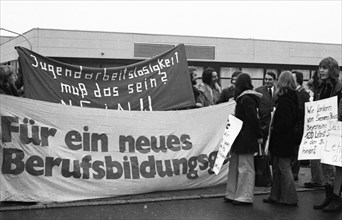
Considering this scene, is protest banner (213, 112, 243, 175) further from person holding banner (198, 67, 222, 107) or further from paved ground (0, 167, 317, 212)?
person holding banner (198, 67, 222, 107)

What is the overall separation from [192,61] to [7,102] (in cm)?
3305

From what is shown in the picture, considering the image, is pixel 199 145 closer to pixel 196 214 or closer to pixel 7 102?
pixel 196 214

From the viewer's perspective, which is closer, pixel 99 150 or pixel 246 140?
pixel 246 140

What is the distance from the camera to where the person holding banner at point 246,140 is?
600 cm

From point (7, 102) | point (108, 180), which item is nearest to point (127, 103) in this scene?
point (108, 180)

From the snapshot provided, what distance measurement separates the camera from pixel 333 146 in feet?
18.2

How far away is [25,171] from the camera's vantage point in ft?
18.5

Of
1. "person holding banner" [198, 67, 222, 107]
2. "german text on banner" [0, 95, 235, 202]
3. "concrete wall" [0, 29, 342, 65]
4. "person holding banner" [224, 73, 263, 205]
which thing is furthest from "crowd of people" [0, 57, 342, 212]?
"concrete wall" [0, 29, 342, 65]

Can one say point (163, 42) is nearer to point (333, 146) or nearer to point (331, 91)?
point (331, 91)

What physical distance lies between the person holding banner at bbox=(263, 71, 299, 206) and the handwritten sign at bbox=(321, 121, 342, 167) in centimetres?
54

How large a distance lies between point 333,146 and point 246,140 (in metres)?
1.11

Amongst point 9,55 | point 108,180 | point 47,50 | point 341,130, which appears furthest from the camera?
point 9,55

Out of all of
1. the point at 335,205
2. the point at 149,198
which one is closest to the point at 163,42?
the point at 149,198

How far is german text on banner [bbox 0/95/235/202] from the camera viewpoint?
5641 mm
